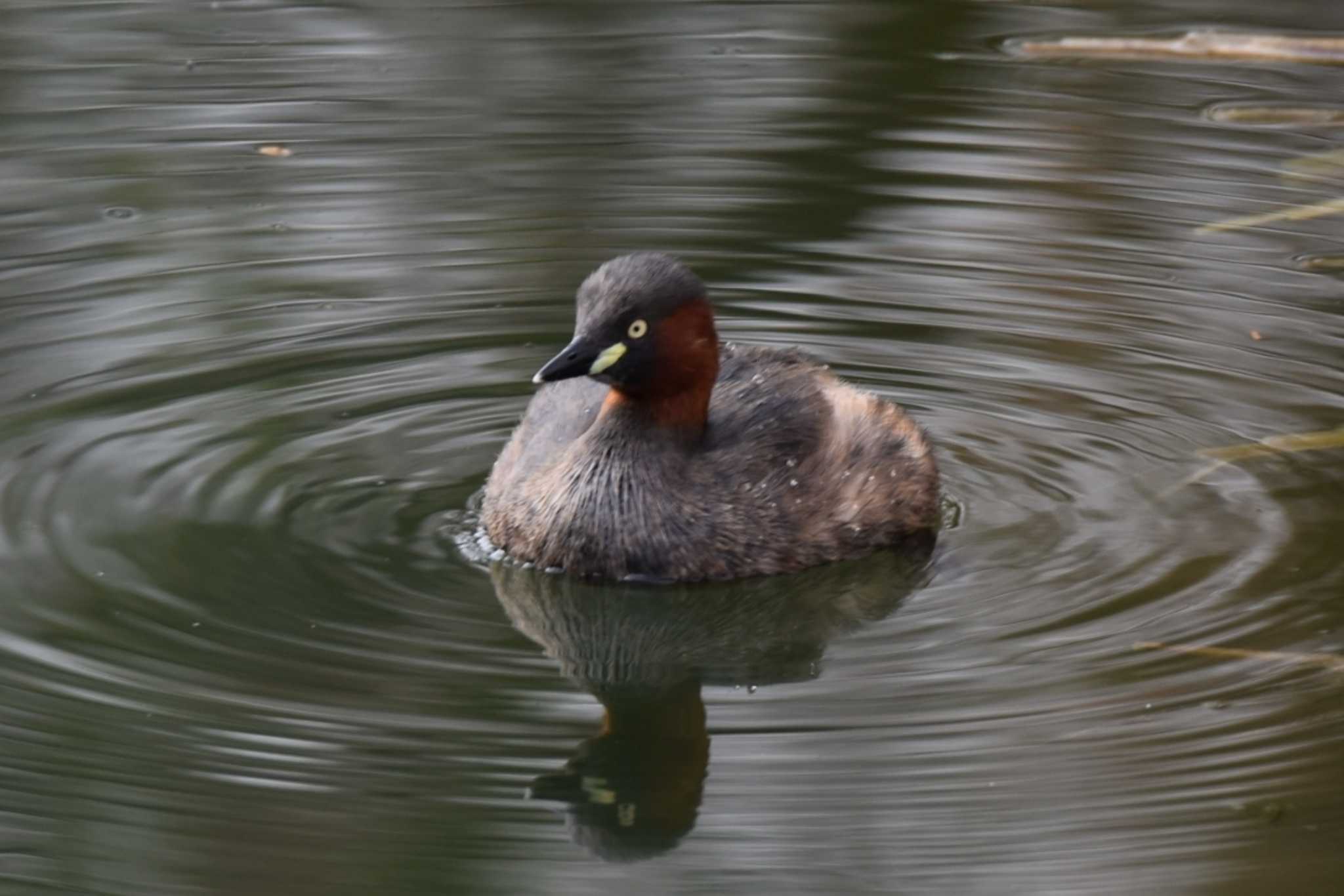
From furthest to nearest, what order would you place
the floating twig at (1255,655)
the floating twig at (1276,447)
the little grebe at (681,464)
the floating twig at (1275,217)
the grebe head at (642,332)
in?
the floating twig at (1275,217) → the floating twig at (1276,447) → the little grebe at (681,464) → the grebe head at (642,332) → the floating twig at (1255,655)

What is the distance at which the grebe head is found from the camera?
21.0ft

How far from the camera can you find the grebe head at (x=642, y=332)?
21.0 ft

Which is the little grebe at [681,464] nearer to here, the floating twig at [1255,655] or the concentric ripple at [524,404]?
the concentric ripple at [524,404]

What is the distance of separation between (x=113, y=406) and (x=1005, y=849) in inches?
155

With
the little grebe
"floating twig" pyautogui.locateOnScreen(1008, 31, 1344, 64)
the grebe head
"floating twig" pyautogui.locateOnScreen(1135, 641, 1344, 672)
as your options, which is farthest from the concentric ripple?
A: "floating twig" pyautogui.locateOnScreen(1008, 31, 1344, 64)

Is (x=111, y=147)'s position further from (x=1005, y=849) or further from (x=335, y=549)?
(x=1005, y=849)

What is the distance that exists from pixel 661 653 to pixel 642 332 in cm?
96

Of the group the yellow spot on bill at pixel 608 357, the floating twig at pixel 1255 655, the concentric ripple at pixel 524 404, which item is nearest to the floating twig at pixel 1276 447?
the concentric ripple at pixel 524 404

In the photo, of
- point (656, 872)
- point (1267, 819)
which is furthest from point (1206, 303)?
point (656, 872)

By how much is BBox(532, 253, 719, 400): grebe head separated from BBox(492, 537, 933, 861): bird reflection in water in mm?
614

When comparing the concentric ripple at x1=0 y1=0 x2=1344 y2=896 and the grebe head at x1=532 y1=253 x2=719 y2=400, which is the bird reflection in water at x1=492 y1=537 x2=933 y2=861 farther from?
the grebe head at x1=532 y1=253 x2=719 y2=400

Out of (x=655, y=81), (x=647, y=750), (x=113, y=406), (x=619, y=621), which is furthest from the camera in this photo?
(x=655, y=81)

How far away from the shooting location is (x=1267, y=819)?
16.4 feet

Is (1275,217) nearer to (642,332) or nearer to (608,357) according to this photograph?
(642,332)
